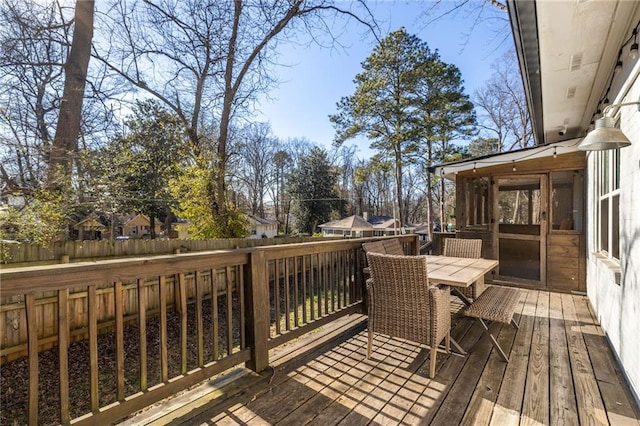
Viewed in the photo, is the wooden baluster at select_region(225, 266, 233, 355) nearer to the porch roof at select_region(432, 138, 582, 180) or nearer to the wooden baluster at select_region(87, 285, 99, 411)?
the wooden baluster at select_region(87, 285, 99, 411)

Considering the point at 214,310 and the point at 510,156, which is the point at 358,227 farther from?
the point at 214,310

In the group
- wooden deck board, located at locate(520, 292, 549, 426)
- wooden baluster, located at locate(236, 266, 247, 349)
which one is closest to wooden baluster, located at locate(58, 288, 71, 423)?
wooden baluster, located at locate(236, 266, 247, 349)

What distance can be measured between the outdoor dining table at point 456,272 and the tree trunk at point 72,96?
20.8 feet

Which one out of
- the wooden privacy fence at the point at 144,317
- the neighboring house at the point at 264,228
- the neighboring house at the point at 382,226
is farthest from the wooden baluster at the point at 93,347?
the neighboring house at the point at 264,228

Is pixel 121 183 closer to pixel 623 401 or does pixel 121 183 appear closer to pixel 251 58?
pixel 251 58

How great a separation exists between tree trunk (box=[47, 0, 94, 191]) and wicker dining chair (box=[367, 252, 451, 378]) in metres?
5.97

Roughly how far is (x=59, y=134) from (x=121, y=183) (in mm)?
2061

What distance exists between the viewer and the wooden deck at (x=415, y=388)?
5.86 feet

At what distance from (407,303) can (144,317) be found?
71.8 inches

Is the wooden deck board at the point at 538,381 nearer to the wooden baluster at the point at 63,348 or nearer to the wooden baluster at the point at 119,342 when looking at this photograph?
the wooden baluster at the point at 119,342

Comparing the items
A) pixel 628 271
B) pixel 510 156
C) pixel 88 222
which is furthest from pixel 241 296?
pixel 88 222

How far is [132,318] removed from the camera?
16.8ft

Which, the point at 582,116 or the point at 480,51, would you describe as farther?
the point at 582,116

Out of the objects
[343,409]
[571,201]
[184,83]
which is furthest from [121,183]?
[571,201]
